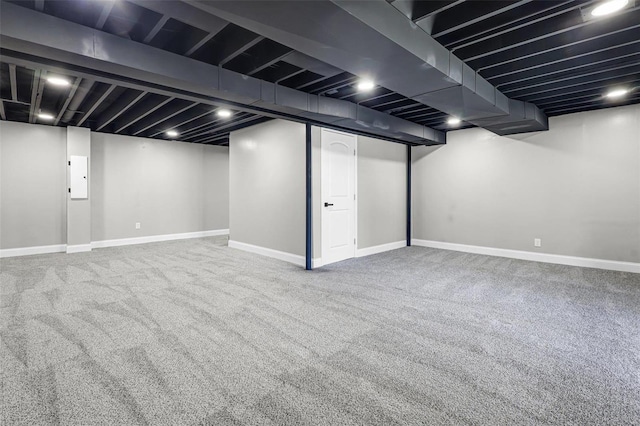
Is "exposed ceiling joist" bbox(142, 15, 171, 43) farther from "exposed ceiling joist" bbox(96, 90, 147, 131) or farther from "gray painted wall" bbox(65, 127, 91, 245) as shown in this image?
"gray painted wall" bbox(65, 127, 91, 245)

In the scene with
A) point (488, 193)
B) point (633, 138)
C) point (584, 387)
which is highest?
point (633, 138)

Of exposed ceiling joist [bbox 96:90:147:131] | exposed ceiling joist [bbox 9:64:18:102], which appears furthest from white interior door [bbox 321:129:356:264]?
exposed ceiling joist [bbox 9:64:18:102]

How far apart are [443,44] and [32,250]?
24.3 ft

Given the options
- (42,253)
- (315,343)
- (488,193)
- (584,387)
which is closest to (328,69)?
(315,343)

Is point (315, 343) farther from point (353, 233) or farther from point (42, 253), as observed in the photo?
point (42, 253)

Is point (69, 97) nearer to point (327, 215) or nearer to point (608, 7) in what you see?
point (327, 215)

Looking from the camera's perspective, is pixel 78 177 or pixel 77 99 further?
pixel 78 177

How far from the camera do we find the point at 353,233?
18.6ft

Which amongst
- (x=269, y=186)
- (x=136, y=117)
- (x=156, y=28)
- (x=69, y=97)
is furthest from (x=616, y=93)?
(x=69, y=97)

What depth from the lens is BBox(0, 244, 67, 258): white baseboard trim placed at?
5657 millimetres

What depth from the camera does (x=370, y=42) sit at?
87.3 inches

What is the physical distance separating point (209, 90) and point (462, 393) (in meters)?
3.24

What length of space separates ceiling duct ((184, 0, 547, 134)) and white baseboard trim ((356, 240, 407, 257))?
298cm

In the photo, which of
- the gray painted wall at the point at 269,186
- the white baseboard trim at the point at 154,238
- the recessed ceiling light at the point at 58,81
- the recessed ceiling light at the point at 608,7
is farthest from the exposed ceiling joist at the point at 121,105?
the recessed ceiling light at the point at 608,7
